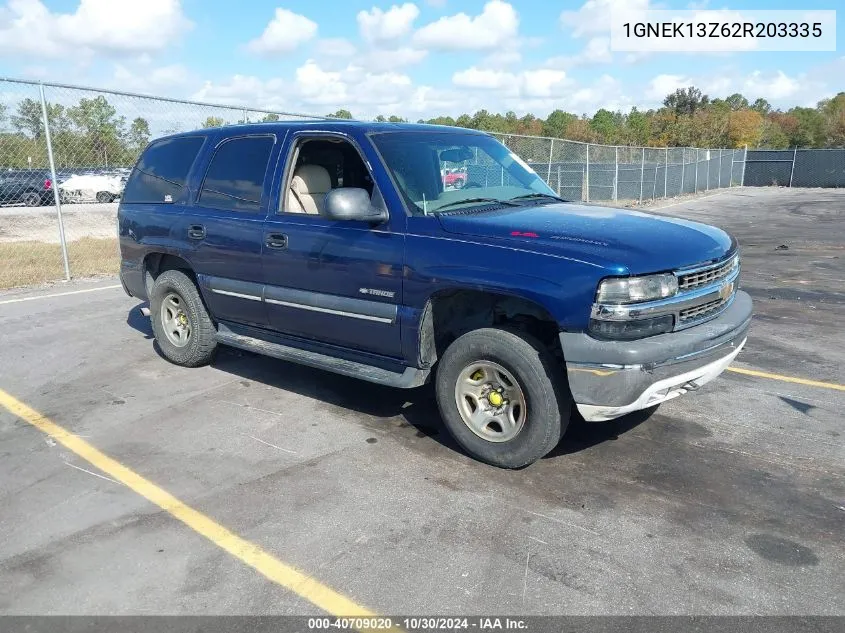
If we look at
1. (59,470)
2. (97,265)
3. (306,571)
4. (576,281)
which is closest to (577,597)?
(306,571)

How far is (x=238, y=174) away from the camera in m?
5.37

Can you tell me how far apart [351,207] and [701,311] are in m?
2.16

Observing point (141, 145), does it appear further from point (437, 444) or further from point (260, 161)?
point (437, 444)

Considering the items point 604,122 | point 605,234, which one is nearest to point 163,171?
point 605,234

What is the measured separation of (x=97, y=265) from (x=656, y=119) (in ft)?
229

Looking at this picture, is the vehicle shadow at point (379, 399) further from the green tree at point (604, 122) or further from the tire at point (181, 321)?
the green tree at point (604, 122)

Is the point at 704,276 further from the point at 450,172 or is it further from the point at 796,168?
the point at 796,168

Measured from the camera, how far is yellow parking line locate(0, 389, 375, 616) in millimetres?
2908

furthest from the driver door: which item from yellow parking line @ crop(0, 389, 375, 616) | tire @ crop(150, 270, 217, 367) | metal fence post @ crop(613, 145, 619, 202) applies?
metal fence post @ crop(613, 145, 619, 202)

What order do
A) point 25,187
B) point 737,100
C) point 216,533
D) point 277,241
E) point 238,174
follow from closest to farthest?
point 216,533 → point 277,241 → point 238,174 → point 25,187 → point 737,100

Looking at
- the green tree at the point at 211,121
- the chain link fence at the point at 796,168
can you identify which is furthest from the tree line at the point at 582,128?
the chain link fence at the point at 796,168

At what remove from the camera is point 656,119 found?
72.0 metres

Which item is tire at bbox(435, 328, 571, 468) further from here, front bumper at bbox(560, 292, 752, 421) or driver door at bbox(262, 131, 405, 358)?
driver door at bbox(262, 131, 405, 358)

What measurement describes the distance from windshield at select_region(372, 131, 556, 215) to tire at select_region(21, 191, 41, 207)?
962cm
